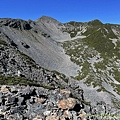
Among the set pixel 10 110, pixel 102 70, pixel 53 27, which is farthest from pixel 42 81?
pixel 53 27

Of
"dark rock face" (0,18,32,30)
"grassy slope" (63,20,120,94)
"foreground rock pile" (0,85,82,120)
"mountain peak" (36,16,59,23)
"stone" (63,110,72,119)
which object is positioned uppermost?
"mountain peak" (36,16,59,23)

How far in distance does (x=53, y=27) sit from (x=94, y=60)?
66223 millimetres

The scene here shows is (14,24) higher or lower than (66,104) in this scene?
higher

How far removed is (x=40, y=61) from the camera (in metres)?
63.4

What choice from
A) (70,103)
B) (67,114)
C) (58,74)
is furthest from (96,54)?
(67,114)

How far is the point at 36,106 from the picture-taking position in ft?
57.8

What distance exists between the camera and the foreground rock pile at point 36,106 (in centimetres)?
1658

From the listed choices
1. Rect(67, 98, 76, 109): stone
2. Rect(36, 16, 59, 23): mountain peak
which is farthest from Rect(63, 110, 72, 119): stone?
Rect(36, 16, 59, 23): mountain peak

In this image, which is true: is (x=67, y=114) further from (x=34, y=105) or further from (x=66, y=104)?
(x=34, y=105)

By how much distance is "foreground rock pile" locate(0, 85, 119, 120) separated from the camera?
16.6 meters

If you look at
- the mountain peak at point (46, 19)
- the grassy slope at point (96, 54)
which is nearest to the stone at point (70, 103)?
the grassy slope at point (96, 54)

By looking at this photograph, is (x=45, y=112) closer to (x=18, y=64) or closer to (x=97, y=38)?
(x=18, y=64)

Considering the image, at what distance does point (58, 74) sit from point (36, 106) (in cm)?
3296

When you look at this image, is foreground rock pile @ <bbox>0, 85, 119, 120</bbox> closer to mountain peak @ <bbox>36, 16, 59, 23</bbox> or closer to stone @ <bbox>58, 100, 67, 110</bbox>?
stone @ <bbox>58, 100, 67, 110</bbox>
